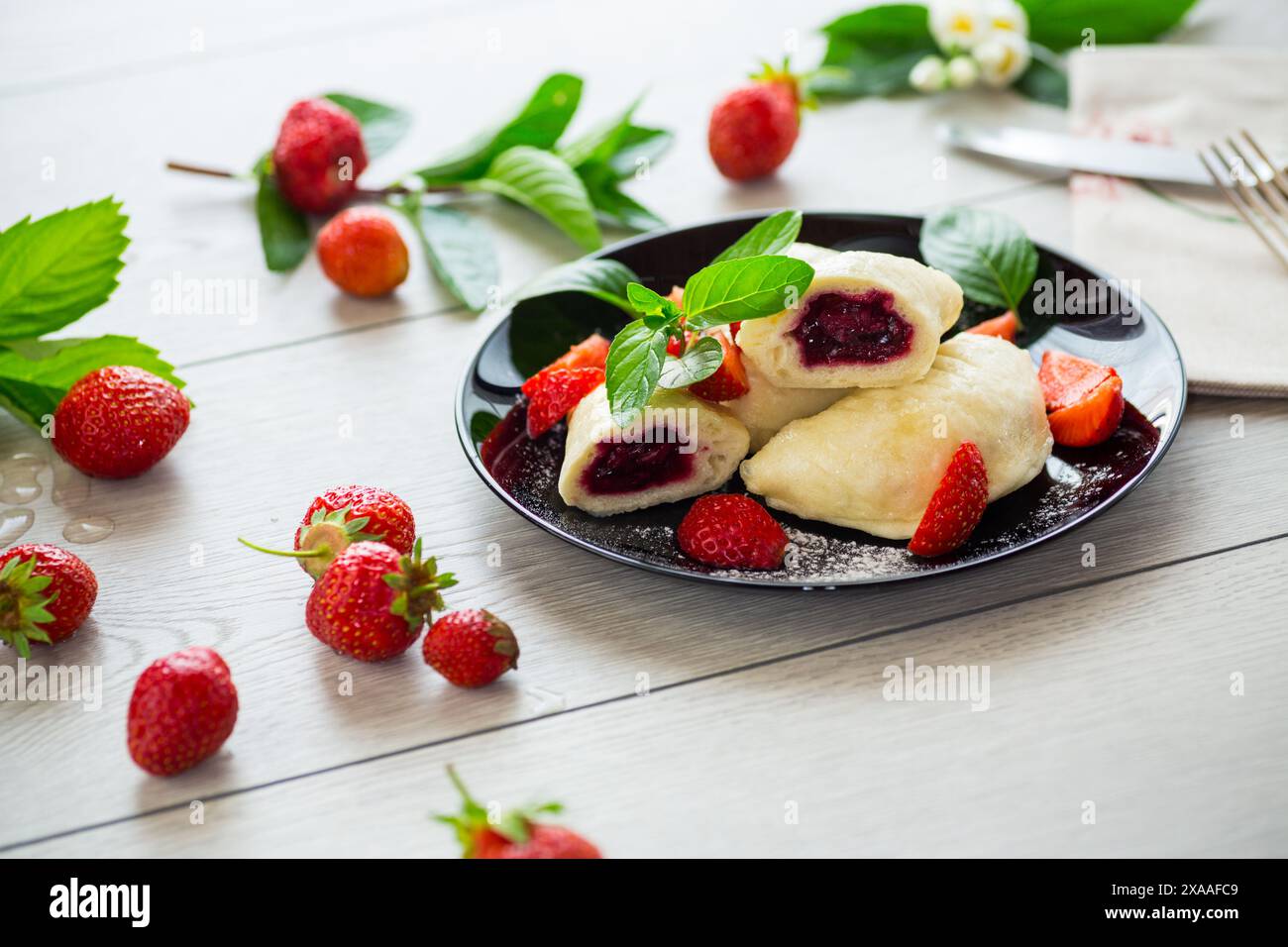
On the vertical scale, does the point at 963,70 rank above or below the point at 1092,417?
above

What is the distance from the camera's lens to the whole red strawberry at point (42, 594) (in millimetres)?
1231

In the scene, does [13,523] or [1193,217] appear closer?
[13,523]

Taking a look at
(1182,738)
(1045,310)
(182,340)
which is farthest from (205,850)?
(1045,310)

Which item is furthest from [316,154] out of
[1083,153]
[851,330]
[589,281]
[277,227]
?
[1083,153]

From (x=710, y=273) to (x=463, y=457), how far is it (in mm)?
431

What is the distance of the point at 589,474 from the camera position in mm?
1392

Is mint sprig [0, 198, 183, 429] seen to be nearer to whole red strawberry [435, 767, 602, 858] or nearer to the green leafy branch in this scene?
the green leafy branch

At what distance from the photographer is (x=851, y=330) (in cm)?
144

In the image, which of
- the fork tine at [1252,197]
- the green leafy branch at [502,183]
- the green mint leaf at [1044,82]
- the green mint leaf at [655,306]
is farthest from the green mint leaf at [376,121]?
the fork tine at [1252,197]

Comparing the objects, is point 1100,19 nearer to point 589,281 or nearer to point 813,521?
point 589,281

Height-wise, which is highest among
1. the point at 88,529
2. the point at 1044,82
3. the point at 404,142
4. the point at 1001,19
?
the point at 1001,19

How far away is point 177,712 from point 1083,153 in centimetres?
161
